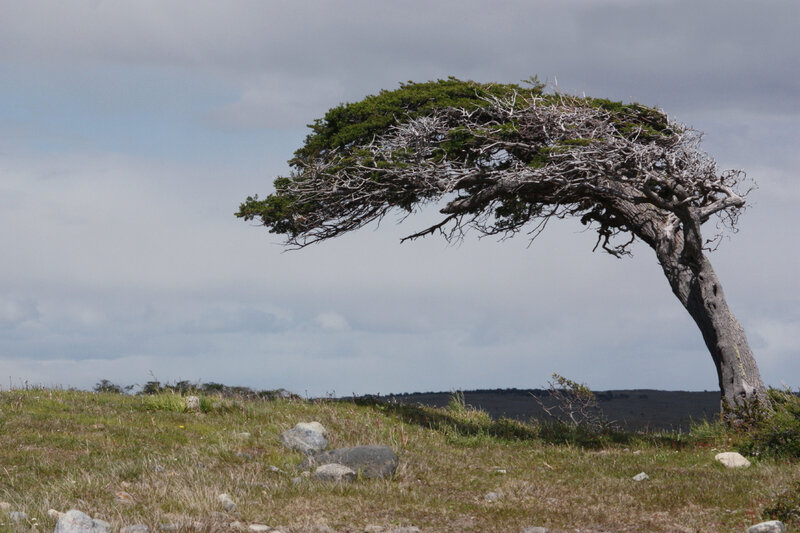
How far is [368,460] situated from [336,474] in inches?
27.0

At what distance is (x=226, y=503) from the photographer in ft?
30.3

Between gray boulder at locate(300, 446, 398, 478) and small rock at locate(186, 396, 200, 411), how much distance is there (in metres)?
6.92

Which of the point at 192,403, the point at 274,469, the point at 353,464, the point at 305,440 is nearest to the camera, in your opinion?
the point at 353,464

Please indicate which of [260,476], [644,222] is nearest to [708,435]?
[644,222]

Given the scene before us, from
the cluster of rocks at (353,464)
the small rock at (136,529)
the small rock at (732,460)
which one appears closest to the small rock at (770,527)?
the cluster of rocks at (353,464)

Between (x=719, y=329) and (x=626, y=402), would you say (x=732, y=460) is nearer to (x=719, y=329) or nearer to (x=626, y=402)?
(x=719, y=329)

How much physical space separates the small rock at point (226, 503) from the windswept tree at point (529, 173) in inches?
338

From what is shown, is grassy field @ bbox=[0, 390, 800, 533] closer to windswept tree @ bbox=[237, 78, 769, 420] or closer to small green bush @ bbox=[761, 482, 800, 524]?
small green bush @ bbox=[761, 482, 800, 524]

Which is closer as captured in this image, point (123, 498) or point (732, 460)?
point (123, 498)

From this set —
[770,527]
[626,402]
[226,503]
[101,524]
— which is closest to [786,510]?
[770,527]

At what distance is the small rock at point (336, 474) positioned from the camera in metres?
10.6

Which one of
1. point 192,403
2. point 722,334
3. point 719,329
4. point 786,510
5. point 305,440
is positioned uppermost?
point 719,329

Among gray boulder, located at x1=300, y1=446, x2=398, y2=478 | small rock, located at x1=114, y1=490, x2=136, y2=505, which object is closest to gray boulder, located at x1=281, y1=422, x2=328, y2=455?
gray boulder, located at x1=300, y1=446, x2=398, y2=478

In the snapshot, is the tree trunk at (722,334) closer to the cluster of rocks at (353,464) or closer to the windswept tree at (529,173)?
the windswept tree at (529,173)
